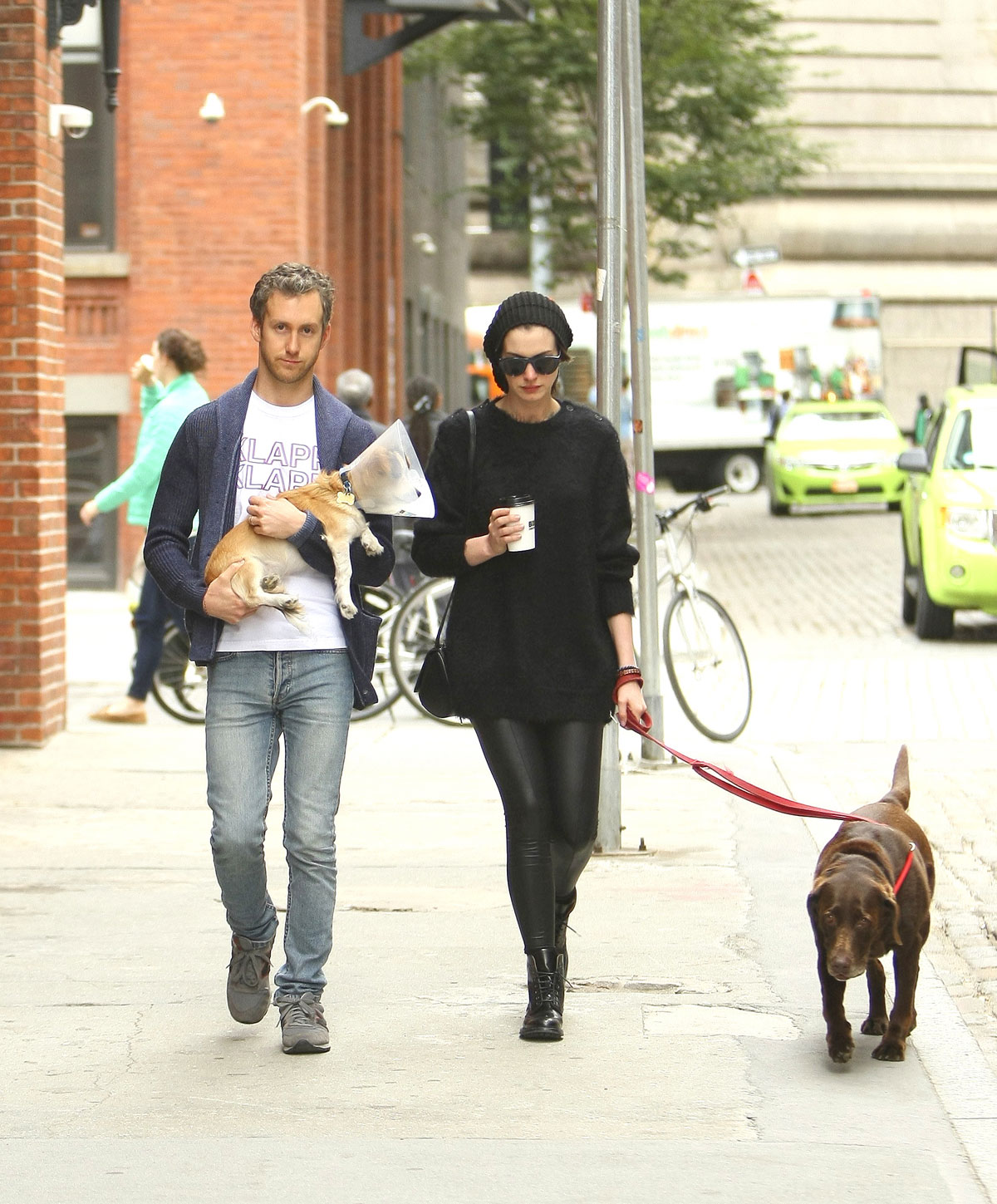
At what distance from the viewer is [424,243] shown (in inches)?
1225

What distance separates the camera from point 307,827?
5.23 m

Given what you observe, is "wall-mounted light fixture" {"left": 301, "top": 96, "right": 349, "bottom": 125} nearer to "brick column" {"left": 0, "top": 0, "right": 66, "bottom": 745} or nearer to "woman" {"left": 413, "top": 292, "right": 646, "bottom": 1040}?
"brick column" {"left": 0, "top": 0, "right": 66, "bottom": 745}

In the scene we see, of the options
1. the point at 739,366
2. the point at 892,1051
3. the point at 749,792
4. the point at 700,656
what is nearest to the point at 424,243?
the point at 739,366

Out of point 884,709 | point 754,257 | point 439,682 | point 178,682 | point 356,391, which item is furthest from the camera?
point 754,257

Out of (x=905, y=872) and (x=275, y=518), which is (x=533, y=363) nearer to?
(x=275, y=518)

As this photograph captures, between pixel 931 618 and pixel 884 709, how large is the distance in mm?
3456

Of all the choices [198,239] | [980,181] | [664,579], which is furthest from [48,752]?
[980,181]

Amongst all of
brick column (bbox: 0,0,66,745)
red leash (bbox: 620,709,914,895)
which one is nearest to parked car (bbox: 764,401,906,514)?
brick column (bbox: 0,0,66,745)

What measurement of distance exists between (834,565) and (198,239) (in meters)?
7.79

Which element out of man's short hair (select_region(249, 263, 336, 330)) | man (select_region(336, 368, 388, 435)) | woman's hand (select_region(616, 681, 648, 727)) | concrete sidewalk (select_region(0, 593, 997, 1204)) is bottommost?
concrete sidewalk (select_region(0, 593, 997, 1204))

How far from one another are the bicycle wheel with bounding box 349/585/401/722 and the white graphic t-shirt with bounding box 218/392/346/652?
20.3ft

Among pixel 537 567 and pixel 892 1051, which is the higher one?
pixel 537 567

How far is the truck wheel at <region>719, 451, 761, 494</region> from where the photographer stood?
38375mm

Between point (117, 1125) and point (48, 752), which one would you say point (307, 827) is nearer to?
point (117, 1125)
